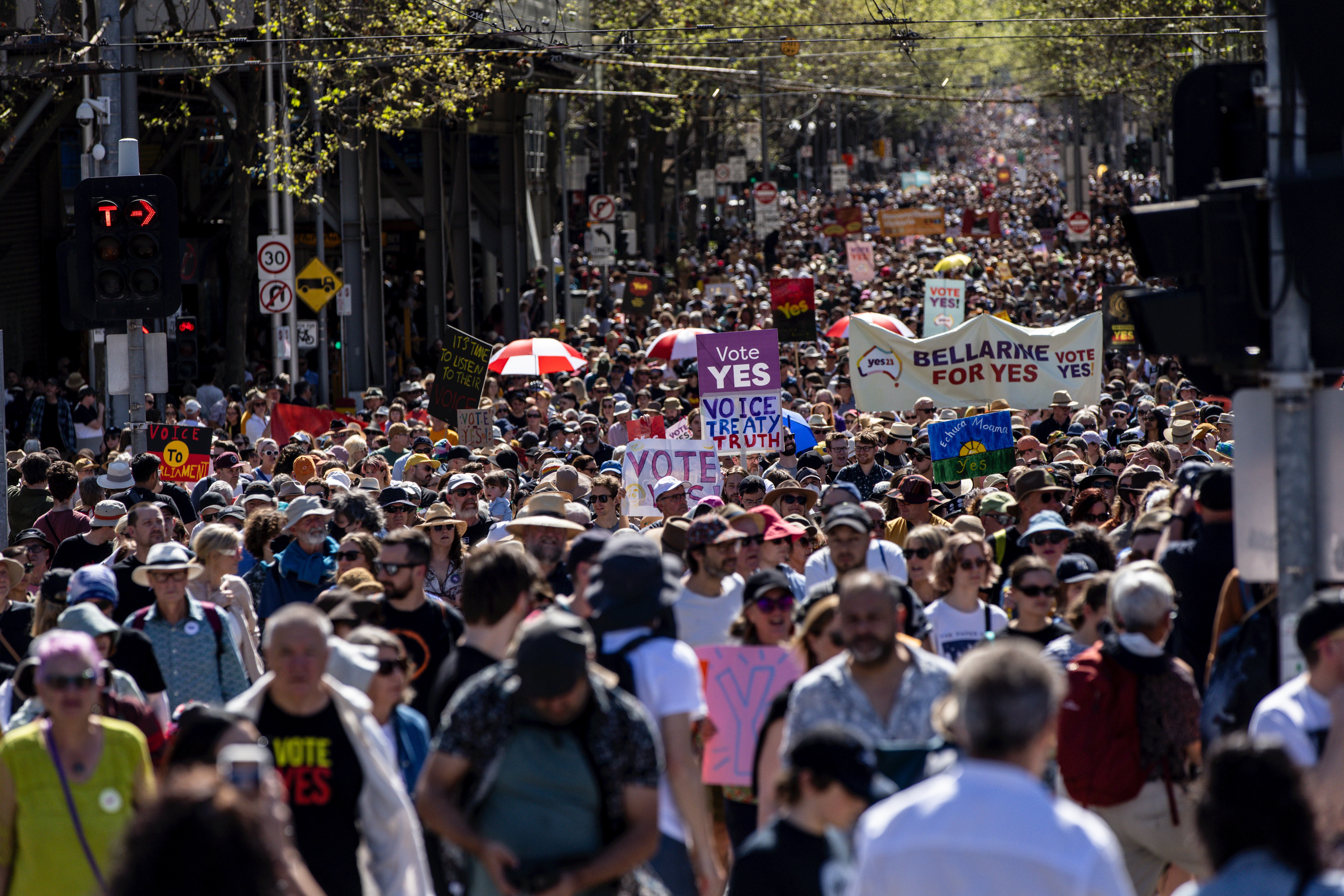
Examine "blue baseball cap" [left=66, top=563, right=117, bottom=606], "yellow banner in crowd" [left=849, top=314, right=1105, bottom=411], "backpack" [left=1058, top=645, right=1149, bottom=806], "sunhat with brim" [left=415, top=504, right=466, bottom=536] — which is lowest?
"backpack" [left=1058, top=645, right=1149, bottom=806]

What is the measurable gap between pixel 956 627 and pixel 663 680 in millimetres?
2400

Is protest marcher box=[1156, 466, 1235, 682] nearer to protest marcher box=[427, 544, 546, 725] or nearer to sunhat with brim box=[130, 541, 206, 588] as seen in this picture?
protest marcher box=[427, 544, 546, 725]

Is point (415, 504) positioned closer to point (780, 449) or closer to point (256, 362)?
point (780, 449)

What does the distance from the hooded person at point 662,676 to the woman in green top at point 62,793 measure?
143 cm

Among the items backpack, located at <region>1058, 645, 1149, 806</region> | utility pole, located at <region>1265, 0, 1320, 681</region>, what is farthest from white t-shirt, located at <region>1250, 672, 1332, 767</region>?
backpack, located at <region>1058, 645, 1149, 806</region>

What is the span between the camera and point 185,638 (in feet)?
25.6

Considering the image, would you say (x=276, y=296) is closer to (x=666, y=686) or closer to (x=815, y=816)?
(x=666, y=686)

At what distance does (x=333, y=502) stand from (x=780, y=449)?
5.85 metres

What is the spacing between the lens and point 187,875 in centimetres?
A: 381

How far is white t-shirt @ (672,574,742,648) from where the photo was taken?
7.46 metres

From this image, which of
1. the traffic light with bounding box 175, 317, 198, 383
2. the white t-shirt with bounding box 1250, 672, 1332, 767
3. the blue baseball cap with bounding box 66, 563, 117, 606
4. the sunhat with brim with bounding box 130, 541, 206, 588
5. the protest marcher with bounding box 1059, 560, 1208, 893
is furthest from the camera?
the traffic light with bounding box 175, 317, 198, 383

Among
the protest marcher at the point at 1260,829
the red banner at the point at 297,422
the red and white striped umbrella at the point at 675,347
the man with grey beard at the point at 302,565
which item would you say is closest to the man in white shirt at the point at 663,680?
the protest marcher at the point at 1260,829

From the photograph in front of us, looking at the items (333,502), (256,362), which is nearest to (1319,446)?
(333,502)

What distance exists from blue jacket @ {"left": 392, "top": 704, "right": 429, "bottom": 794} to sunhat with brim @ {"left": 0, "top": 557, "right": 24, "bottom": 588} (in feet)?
13.9
